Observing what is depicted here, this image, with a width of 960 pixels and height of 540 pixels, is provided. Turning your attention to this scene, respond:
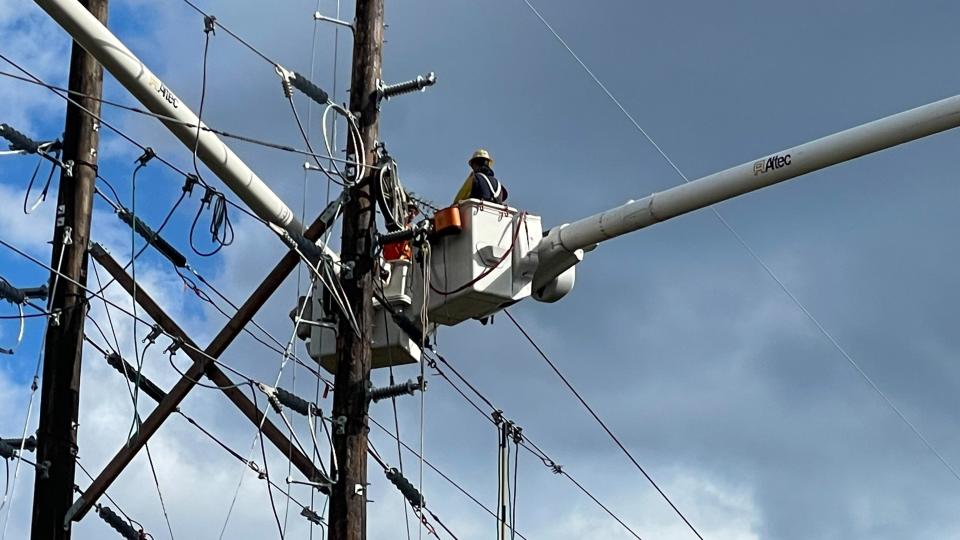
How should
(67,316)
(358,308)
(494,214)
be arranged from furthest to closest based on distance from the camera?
(67,316) < (494,214) < (358,308)

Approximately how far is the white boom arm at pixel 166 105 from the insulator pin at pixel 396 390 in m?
1.57

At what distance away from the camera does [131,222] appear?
17.3 m

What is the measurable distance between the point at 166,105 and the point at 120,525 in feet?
15.2

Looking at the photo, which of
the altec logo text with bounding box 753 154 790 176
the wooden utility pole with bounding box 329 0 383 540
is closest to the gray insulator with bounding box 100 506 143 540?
the wooden utility pole with bounding box 329 0 383 540

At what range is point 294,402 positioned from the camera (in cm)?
1595

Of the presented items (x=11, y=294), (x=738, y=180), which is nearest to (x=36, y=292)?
(x=11, y=294)

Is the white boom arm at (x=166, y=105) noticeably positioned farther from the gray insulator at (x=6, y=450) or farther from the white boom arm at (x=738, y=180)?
the gray insulator at (x=6, y=450)

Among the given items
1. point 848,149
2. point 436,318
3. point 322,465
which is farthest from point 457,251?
point 848,149

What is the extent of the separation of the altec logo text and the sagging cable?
6735 millimetres

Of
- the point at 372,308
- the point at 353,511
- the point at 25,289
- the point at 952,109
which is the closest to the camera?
the point at 952,109

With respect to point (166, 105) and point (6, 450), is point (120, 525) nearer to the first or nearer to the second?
point (6, 450)

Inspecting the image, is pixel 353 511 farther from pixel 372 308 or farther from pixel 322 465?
pixel 372 308

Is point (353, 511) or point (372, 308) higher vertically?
point (372, 308)

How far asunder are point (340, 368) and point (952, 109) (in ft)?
17.7
